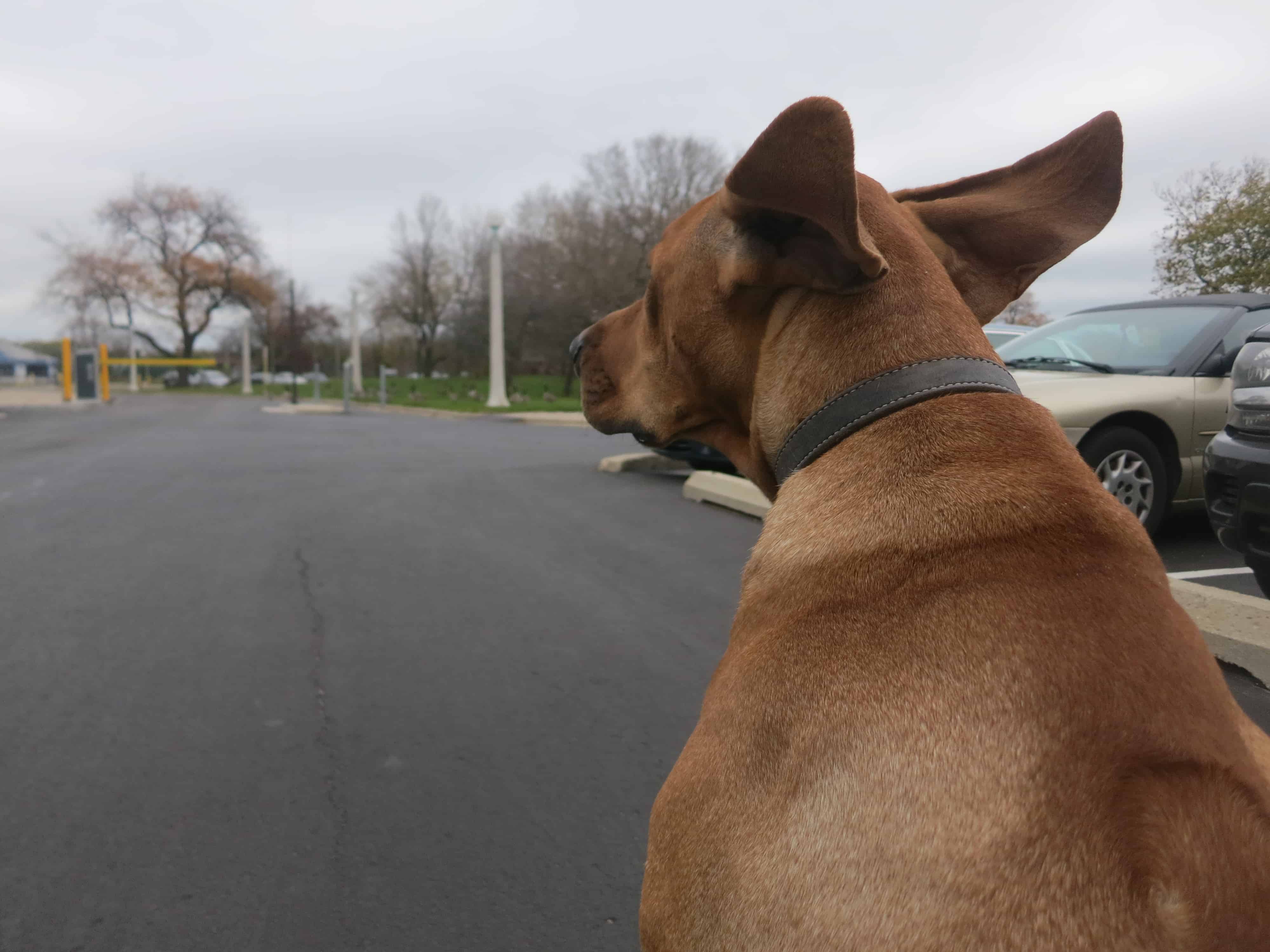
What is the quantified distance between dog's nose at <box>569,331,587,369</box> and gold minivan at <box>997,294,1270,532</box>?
14.7ft

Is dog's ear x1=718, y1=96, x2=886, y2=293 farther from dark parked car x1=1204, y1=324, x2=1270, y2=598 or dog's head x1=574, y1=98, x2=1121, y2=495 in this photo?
dark parked car x1=1204, y1=324, x2=1270, y2=598

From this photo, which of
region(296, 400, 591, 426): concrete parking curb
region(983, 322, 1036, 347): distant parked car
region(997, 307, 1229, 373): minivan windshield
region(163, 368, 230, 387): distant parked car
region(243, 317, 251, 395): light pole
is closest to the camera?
region(997, 307, 1229, 373): minivan windshield

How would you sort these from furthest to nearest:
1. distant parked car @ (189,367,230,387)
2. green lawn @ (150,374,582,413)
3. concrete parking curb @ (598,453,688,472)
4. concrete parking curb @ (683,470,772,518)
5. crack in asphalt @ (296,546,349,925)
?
1. distant parked car @ (189,367,230,387)
2. green lawn @ (150,374,582,413)
3. concrete parking curb @ (598,453,688,472)
4. concrete parking curb @ (683,470,772,518)
5. crack in asphalt @ (296,546,349,925)

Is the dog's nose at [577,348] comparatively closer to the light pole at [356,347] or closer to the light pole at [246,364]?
the light pole at [356,347]

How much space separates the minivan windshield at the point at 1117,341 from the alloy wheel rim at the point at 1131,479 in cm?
70

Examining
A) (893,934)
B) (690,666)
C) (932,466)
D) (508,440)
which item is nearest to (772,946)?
(893,934)

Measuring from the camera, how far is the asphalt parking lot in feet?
Answer: 8.00

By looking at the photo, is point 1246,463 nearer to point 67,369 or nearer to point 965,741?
point 965,741

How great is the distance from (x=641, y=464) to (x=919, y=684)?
393 inches

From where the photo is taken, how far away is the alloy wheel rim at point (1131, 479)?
610cm

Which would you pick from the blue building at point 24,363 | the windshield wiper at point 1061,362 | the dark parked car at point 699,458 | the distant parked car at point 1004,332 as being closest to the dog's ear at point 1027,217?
the windshield wiper at point 1061,362

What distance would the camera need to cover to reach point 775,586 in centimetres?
143

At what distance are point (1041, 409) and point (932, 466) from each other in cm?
23

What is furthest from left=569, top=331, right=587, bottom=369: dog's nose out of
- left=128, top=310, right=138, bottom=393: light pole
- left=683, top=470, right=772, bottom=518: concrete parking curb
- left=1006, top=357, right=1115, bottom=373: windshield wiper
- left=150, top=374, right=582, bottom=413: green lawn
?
left=128, top=310, right=138, bottom=393: light pole
